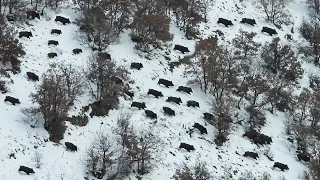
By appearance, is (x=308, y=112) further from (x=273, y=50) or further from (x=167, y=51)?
(x=167, y=51)

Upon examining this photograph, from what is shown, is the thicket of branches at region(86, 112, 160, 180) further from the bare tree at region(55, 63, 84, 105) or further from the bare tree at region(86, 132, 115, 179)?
the bare tree at region(55, 63, 84, 105)

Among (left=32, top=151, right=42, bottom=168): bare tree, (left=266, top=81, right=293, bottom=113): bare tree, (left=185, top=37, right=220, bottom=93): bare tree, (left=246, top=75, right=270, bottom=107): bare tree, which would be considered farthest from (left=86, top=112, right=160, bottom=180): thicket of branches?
(left=266, top=81, right=293, bottom=113): bare tree

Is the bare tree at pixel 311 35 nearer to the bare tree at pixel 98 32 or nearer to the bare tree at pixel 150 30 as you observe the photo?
the bare tree at pixel 150 30

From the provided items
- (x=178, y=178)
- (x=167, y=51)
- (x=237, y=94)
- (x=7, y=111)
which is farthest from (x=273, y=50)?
(x=7, y=111)

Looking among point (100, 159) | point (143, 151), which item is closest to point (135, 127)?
point (143, 151)

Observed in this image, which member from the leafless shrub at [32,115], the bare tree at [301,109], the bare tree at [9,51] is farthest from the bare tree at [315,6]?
the leafless shrub at [32,115]

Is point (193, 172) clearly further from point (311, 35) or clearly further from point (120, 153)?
point (311, 35)
